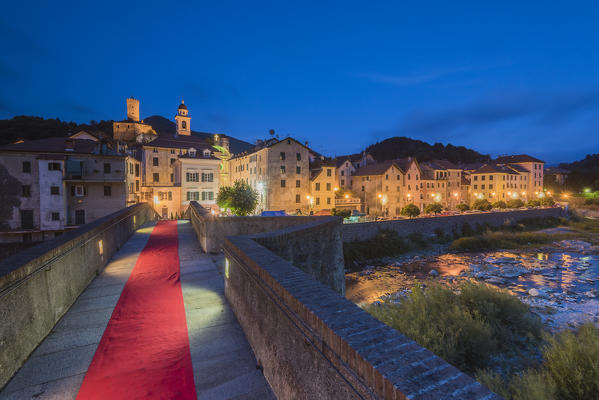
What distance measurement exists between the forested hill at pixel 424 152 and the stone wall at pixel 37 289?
106 m

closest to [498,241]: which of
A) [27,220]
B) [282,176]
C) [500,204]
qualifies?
[500,204]

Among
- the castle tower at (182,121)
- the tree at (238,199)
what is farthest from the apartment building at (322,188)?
the castle tower at (182,121)

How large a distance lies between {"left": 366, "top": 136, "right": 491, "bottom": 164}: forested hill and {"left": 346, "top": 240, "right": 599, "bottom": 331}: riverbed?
71874 mm

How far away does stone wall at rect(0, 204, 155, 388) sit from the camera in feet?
14.0

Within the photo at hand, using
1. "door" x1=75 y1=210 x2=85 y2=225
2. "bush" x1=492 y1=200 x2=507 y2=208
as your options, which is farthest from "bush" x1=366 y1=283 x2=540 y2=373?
"bush" x1=492 y1=200 x2=507 y2=208

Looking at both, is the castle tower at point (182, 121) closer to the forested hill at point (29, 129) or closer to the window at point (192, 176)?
the forested hill at point (29, 129)

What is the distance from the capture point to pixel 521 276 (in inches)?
1003

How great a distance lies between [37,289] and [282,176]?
131ft

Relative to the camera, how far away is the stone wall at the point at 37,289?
426cm

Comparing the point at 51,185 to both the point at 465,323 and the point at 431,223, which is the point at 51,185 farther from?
the point at 431,223

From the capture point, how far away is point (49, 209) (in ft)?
108

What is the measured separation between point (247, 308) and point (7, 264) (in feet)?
13.4

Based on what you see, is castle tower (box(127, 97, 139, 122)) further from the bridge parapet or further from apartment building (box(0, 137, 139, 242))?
the bridge parapet

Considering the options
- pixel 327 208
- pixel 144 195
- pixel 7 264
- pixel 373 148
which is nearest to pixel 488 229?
pixel 327 208
